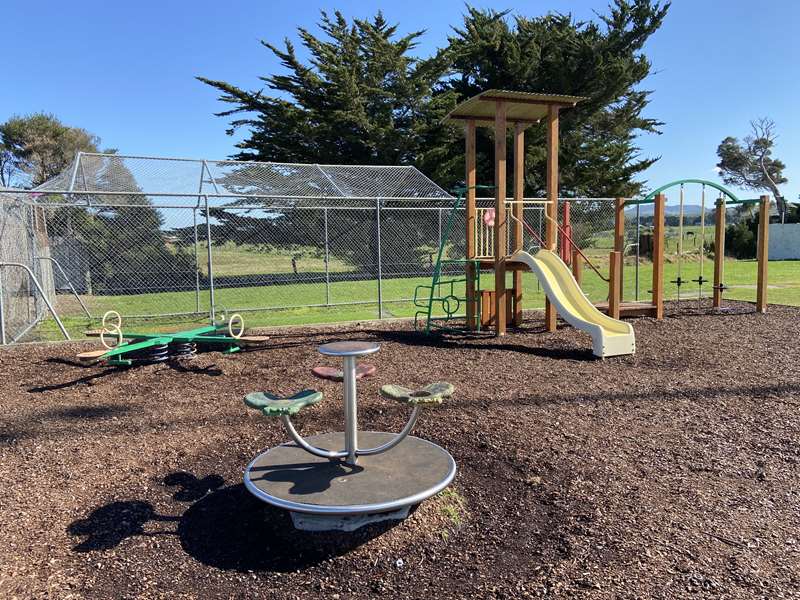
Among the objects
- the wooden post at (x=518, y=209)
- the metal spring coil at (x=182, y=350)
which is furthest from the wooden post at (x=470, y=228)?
the metal spring coil at (x=182, y=350)

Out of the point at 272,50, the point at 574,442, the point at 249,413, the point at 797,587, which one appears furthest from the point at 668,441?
the point at 272,50

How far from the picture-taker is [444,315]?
470 inches

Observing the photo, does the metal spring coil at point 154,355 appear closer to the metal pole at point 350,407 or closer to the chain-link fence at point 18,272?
the chain-link fence at point 18,272

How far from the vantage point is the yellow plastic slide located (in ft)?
24.3

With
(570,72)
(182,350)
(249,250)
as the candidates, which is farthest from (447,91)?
(182,350)

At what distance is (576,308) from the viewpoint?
845 cm

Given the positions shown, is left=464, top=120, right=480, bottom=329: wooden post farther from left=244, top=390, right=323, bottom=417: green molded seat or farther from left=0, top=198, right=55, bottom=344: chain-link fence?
left=244, top=390, right=323, bottom=417: green molded seat

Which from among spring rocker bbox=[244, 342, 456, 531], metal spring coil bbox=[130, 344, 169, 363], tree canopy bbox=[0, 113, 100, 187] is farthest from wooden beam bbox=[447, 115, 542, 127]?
tree canopy bbox=[0, 113, 100, 187]

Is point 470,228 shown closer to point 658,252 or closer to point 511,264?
point 511,264

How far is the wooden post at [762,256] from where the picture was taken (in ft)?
36.5

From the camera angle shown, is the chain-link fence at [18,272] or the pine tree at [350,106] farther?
the pine tree at [350,106]

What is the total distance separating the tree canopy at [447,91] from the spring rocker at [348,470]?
21134 mm

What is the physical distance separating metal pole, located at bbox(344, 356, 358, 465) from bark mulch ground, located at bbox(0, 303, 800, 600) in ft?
1.78

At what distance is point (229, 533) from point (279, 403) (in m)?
0.73
